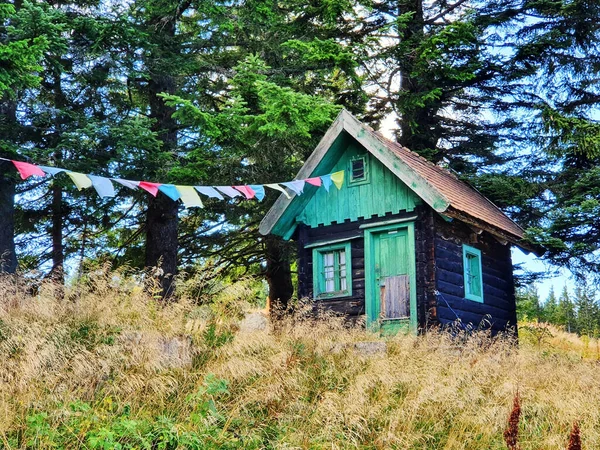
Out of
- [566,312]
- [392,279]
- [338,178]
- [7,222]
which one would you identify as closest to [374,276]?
[392,279]

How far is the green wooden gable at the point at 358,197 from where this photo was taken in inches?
520

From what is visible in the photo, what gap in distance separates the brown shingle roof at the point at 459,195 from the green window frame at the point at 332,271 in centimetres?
225

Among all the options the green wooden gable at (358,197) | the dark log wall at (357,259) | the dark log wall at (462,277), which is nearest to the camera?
the dark log wall at (357,259)

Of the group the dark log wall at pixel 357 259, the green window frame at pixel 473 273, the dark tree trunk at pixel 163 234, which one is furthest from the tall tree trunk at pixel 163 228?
the green window frame at pixel 473 273

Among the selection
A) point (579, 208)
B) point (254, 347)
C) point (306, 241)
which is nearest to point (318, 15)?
point (306, 241)

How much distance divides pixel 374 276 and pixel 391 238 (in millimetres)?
847

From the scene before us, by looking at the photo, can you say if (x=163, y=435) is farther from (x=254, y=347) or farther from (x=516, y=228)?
(x=516, y=228)

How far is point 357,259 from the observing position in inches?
538

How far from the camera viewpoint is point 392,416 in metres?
7.63

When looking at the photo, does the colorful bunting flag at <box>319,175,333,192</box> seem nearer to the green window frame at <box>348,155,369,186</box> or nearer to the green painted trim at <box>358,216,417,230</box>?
the green window frame at <box>348,155,369,186</box>

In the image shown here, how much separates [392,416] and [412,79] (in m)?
13.2

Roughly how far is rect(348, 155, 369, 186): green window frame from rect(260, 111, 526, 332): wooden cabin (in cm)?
2

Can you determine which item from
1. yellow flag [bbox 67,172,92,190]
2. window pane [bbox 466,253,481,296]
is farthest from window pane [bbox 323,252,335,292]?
yellow flag [bbox 67,172,92,190]

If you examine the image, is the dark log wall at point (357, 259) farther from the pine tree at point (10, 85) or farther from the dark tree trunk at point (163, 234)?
the pine tree at point (10, 85)
